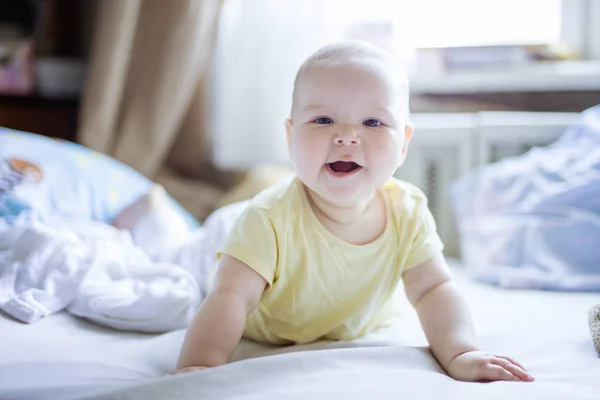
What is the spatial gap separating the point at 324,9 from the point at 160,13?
528 mm

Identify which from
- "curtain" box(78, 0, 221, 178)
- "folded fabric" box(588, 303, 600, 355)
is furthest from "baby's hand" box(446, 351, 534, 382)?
"curtain" box(78, 0, 221, 178)

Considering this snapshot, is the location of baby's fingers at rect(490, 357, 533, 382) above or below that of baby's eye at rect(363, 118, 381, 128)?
below

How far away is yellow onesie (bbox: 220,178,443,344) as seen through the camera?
94 centimetres

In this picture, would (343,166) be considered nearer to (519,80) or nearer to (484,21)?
(519,80)

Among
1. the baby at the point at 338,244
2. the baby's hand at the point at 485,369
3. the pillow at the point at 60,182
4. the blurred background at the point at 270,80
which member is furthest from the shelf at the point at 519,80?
the baby's hand at the point at 485,369

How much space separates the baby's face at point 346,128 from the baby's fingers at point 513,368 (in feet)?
0.89

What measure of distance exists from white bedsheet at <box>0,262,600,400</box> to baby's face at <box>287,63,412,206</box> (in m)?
0.22

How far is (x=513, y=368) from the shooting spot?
0.83m

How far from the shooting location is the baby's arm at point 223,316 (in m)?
0.83

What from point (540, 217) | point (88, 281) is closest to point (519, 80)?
point (540, 217)

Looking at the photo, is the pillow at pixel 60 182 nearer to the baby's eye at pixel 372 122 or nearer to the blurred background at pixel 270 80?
the blurred background at pixel 270 80

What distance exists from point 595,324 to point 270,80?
1228 millimetres

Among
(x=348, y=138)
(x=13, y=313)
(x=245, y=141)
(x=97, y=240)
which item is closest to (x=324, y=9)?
(x=245, y=141)

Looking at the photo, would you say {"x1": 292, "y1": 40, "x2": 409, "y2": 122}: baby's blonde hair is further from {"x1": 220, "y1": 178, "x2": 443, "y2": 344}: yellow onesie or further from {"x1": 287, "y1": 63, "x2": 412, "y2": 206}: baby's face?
{"x1": 220, "y1": 178, "x2": 443, "y2": 344}: yellow onesie
